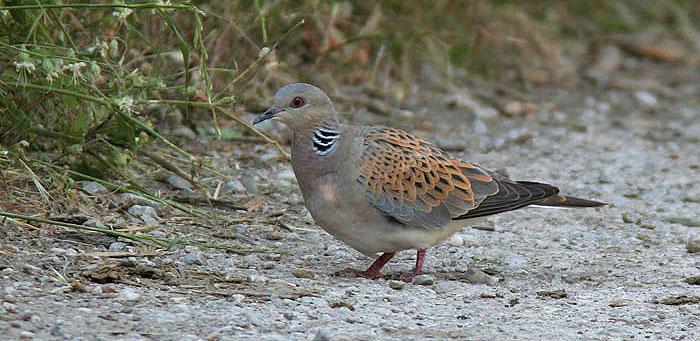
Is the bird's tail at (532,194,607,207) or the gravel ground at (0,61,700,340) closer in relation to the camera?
the gravel ground at (0,61,700,340)

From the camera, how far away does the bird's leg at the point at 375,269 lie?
4836 millimetres

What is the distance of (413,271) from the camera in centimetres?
495

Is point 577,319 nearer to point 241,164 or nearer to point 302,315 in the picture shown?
point 302,315

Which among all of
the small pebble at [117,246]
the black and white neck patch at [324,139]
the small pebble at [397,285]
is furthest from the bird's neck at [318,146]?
the small pebble at [117,246]

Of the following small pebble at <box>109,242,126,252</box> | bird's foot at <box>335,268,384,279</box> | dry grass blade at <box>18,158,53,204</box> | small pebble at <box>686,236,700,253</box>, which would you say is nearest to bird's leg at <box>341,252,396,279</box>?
bird's foot at <box>335,268,384,279</box>

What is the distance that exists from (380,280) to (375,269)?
62 millimetres

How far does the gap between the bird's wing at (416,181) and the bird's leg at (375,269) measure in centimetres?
18

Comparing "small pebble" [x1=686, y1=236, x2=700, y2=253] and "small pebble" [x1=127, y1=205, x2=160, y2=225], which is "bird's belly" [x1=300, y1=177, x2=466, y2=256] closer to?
"small pebble" [x1=127, y1=205, x2=160, y2=225]

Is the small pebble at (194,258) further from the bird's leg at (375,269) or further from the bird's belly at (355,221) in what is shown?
the bird's leg at (375,269)

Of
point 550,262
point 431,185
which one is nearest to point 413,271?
point 431,185

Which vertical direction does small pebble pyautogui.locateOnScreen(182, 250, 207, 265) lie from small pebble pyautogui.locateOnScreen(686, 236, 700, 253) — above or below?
below

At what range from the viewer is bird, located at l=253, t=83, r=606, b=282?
4777mm

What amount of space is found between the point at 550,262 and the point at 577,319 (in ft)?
3.06

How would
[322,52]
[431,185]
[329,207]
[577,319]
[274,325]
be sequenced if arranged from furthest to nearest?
[322,52], [431,185], [329,207], [577,319], [274,325]
